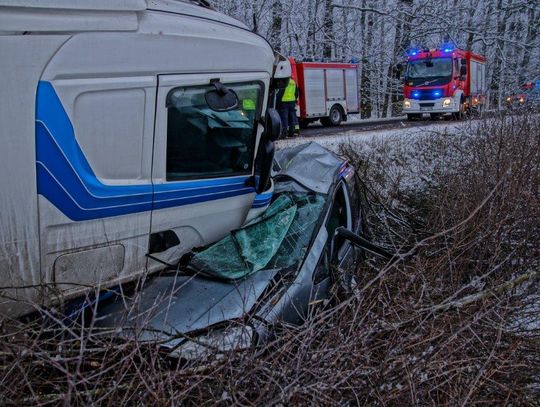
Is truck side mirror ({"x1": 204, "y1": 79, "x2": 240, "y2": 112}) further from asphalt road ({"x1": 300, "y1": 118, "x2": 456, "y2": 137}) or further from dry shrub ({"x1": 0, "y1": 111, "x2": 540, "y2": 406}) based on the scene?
asphalt road ({"x1": 300, "y1": 118, "x2": 456, "y2": 137})

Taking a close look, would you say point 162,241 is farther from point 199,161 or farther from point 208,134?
point 208,134

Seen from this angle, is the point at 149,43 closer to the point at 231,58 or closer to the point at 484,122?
the point at 231,58

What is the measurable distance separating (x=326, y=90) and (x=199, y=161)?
18.4 metres

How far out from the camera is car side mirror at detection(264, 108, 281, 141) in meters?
3.62

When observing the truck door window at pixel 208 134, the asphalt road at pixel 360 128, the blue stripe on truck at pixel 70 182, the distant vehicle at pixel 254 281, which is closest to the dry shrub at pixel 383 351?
the distant vehicle at pixel 254 281

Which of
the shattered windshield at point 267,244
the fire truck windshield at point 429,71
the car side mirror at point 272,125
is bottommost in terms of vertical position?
the shattered windshield at point 267,244

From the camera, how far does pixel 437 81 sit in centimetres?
2103

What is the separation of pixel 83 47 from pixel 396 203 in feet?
20.0

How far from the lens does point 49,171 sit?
8.58ft

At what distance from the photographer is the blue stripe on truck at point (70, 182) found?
102 inches

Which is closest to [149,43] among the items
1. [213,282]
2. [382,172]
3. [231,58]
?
[231,58]

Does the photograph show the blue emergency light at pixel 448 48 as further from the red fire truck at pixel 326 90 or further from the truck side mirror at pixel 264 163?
the truck side mirror at pixel 264 163

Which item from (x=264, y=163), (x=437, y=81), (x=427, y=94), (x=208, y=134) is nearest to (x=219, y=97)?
(x=208, y=134)

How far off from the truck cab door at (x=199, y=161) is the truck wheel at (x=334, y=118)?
60.2 feet
